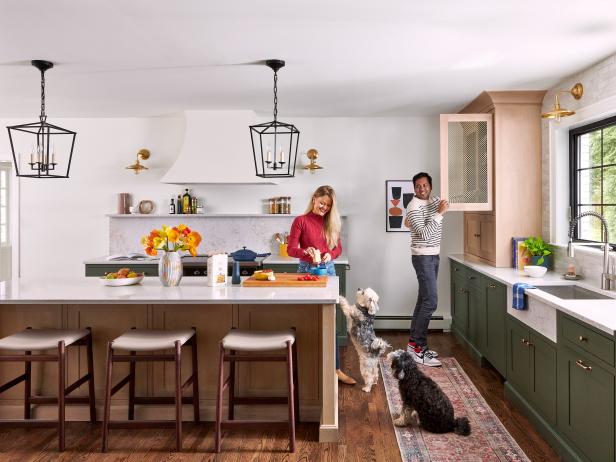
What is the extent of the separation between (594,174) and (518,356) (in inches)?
65.8

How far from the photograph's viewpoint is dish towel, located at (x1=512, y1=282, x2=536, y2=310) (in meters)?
3.50

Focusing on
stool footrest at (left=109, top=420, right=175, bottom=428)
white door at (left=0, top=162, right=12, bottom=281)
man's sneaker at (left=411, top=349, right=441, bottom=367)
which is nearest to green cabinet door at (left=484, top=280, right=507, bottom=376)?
man's sneaker at (left=411, top=349, right=441, bottom=367)

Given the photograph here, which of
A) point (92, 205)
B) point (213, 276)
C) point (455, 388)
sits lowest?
point (455, 388)

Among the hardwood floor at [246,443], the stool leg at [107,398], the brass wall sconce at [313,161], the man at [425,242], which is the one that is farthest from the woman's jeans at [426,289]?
the stool leg at [107,398]

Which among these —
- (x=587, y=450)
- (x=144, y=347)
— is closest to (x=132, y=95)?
(x=144, y=347)

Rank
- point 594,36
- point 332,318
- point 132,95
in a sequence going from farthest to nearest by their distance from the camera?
point 132,95
point 594,36
point 332,318

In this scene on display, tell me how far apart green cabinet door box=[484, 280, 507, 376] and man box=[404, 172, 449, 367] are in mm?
474

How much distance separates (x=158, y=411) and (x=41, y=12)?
2.51m

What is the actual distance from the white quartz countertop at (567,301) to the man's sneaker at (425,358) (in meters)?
0.88

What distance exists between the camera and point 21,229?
20.1 feet

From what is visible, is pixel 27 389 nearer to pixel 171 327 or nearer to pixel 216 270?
pixel 171 327

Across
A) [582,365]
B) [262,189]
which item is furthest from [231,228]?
[582,365]

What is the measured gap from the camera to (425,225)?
15.2 feet

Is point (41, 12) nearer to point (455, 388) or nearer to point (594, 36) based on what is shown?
A: point (594, 36)
